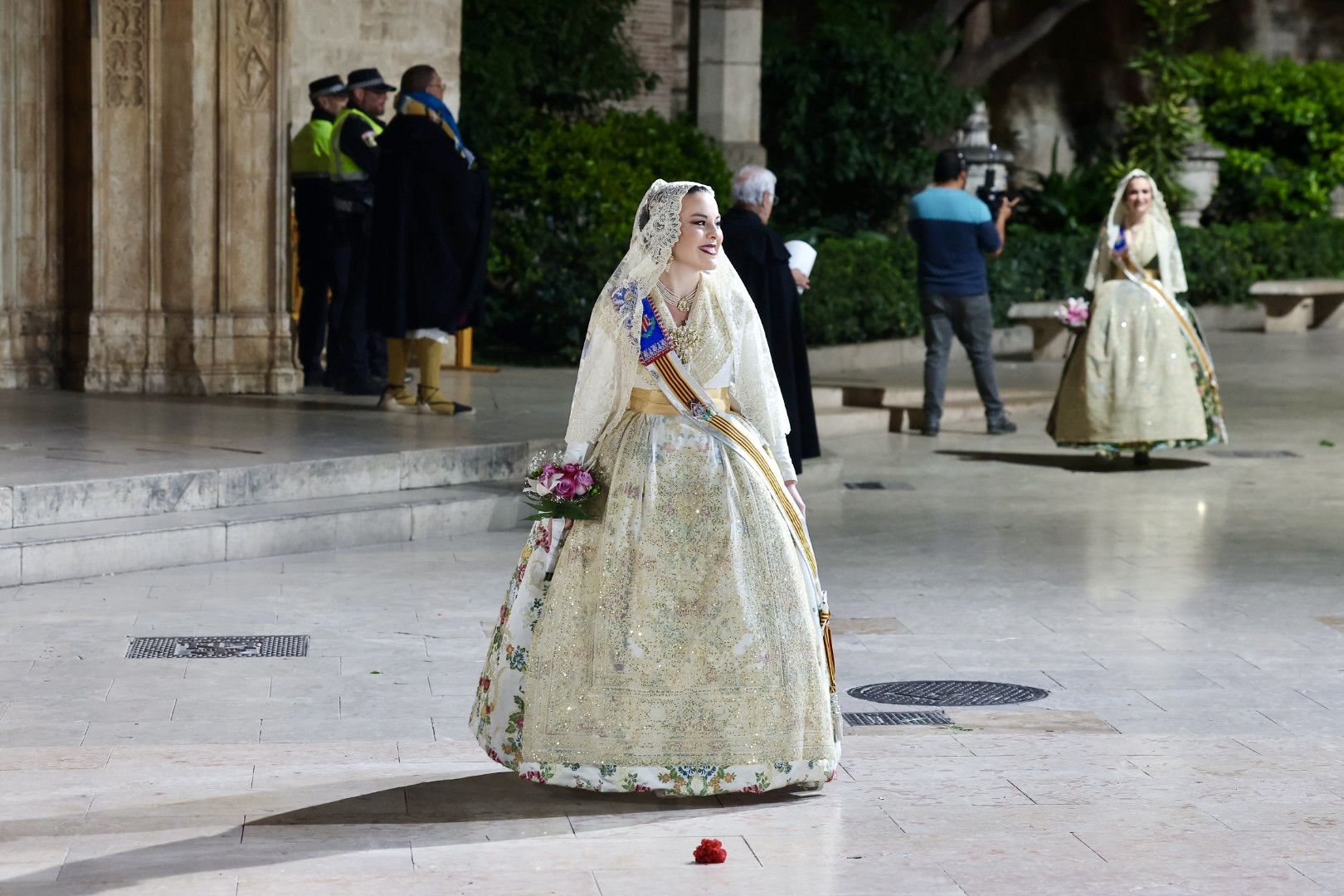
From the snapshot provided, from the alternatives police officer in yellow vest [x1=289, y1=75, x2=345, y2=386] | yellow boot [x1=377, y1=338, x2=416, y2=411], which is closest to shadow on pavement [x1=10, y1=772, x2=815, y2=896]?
yellow boot [x1=377, y1=338, x2=416, y2=411]

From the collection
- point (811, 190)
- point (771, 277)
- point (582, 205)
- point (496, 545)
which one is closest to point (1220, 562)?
point (771, 277)

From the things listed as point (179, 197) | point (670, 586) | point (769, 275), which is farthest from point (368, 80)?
point (670, 586)

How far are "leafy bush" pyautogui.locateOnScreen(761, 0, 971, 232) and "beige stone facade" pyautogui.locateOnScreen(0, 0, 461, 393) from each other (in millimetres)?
10279

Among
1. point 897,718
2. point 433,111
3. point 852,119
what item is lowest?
point 897,718

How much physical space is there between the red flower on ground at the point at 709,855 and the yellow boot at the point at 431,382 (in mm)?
7437

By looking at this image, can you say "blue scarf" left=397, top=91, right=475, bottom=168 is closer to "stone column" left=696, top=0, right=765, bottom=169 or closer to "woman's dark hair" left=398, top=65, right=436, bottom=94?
"woman's dark hair" left=398, top=65, right=436, bottom=94

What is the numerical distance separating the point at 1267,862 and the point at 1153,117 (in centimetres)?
2118

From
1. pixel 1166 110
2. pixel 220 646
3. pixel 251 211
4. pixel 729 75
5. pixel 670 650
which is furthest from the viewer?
pixel 1166 110

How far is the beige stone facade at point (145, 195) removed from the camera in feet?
41.4

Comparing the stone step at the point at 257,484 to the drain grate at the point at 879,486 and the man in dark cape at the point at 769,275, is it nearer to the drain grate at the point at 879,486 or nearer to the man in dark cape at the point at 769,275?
the man in dark cape at the point at 769,275

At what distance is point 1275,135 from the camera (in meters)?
26.1

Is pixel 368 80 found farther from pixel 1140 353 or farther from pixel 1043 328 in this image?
Answer: pixel 1043 328

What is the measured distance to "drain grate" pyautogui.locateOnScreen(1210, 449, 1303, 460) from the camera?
43.3ft

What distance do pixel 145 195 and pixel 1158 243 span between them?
5.88 m
